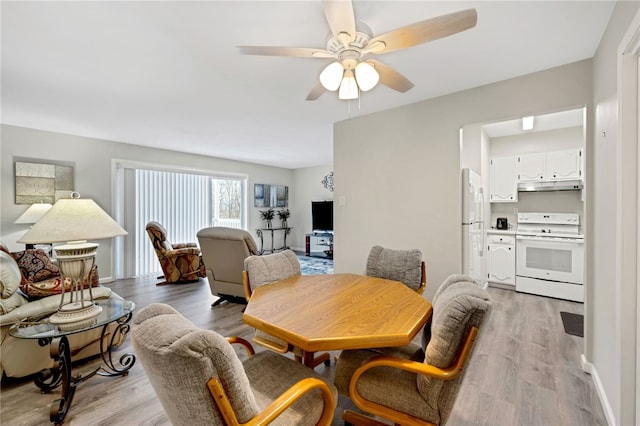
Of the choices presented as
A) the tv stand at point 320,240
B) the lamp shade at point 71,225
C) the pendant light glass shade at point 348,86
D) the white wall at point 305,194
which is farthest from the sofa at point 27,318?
the white wall at point 305,194

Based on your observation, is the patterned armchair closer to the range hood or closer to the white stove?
Result: the white stove

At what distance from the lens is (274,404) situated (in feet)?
3.08

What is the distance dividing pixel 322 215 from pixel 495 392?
18.9 ft

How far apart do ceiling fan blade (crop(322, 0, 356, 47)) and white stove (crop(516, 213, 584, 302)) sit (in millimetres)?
4092

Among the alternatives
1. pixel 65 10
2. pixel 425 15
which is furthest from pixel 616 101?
pixel 65 10

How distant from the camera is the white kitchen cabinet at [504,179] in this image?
4.51m

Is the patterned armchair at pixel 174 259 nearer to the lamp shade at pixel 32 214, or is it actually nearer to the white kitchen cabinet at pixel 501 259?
the lamp shade at pixel 32 214

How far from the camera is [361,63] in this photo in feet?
5.13

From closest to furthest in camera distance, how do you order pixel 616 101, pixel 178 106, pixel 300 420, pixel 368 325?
1. pixel 300 420
2. pixel 368 325
3. pixel 616 101
4. pixel 178 106

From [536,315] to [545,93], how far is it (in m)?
2.44

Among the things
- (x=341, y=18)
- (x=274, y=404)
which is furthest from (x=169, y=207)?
(x=274, y=404)

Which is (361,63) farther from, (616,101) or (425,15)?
(616,101)

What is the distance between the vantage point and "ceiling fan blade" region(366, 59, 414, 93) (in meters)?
1.70

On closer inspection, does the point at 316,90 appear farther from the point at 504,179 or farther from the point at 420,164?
the point at 504,179
